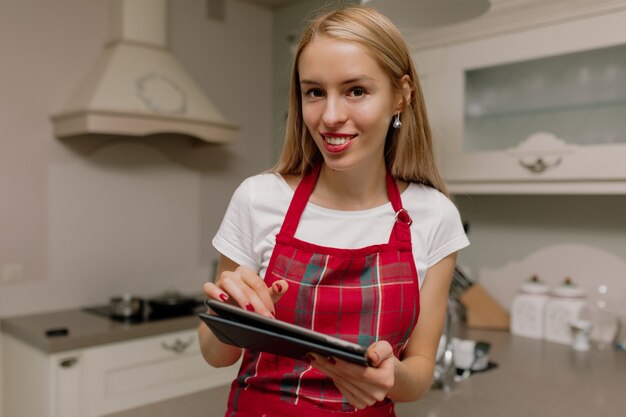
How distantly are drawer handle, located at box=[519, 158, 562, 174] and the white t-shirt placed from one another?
819mm

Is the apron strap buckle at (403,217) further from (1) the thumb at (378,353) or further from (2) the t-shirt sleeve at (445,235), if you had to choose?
(1) the thumb at (378,353)

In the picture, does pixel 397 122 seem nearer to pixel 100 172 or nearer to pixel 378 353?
pixel 378 353

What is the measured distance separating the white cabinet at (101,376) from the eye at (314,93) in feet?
4.93

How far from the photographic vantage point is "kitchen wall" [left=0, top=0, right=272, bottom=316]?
2305 millimetres

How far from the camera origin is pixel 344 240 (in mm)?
974

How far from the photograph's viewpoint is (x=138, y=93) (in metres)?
2.30

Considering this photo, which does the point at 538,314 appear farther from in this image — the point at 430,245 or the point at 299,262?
the point at 299,262

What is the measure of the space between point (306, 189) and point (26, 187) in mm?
1771

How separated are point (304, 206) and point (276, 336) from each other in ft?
1.23

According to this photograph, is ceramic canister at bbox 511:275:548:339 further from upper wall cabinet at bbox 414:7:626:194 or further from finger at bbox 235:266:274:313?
finger at bbox 235:266:274:313

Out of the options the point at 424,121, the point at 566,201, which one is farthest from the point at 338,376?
the point at 566,201

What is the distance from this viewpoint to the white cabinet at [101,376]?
1950mm

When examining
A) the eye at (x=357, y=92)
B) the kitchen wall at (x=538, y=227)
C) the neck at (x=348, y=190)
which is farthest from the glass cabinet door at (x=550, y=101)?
the eye at (x=357, y=92)

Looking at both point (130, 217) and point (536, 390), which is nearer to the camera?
point (536, 390)
